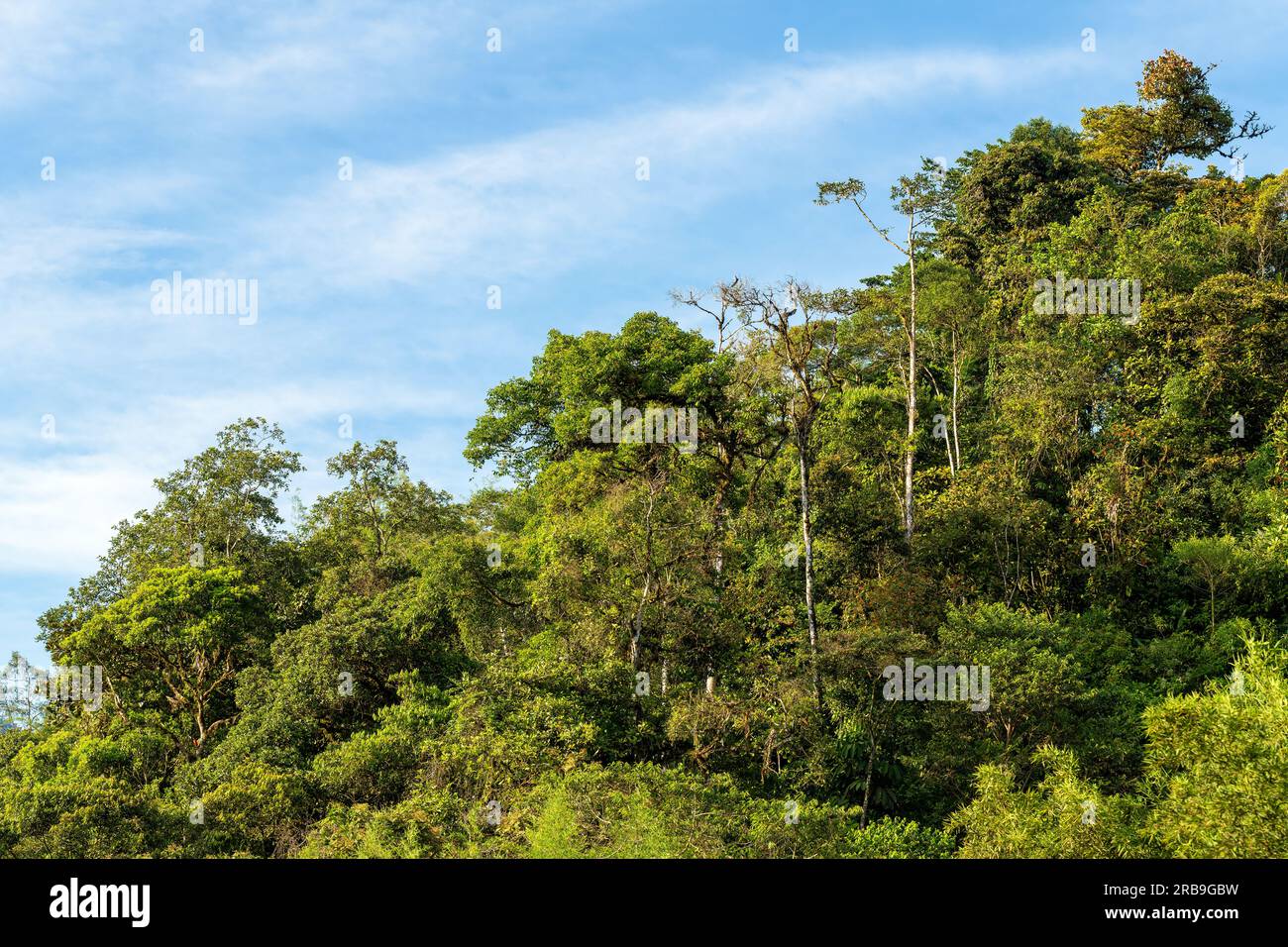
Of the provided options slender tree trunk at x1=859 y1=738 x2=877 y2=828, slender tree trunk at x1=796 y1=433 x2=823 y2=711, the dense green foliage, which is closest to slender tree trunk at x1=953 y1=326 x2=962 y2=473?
the dense green foliage

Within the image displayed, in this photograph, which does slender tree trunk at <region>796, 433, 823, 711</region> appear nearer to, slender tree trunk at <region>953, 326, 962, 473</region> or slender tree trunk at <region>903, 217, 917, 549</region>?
slender tree trunk at <region>903, 217, 917, 549</region>

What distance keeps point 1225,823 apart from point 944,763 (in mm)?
6889

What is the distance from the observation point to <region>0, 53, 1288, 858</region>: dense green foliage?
A: 55.8 feet

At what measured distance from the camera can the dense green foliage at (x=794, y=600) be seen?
17016 millimetres

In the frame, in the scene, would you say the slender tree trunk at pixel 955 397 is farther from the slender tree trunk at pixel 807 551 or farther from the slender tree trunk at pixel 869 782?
the slender tree trunk at pixel 869 782

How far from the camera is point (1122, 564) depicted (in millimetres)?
23859

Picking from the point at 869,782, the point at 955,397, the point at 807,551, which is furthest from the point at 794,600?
the point at 955,397

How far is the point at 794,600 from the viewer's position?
2252cm

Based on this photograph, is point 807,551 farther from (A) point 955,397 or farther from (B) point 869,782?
(A) point 955,397

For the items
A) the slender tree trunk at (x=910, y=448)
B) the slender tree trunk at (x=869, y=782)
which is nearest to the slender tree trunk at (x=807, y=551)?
the slender tree trunk at (x=869, y=782)

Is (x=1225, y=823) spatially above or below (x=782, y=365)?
below

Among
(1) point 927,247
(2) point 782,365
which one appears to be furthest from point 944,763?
(1) point 927,247

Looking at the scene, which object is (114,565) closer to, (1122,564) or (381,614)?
(381,614)
